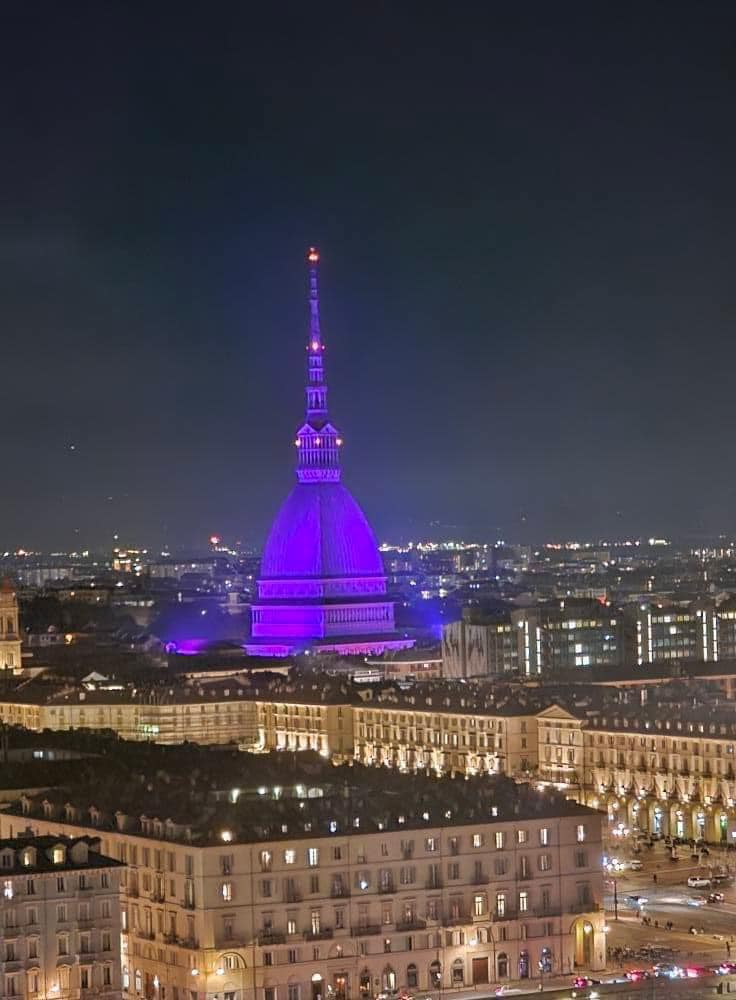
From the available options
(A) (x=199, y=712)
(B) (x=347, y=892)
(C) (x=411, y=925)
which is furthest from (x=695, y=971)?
(A) (x=199, y=712)

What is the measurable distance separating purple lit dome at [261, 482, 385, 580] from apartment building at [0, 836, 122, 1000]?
9743 centimetres

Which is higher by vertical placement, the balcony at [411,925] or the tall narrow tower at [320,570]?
the tall narrow tower at [320,570]

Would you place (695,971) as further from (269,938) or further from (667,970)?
(269,938)

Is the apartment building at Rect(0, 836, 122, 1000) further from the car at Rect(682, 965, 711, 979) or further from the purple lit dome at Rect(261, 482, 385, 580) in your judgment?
the purple lit dome at Rect(261, 482, 385, 580)

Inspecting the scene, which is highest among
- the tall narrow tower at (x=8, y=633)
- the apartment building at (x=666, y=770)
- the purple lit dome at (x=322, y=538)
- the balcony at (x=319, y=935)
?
the purple lit dome at (x=322, y=538)

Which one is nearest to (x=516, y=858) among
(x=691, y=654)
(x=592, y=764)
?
(x=592, y=764)

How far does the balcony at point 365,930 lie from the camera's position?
73125 mm

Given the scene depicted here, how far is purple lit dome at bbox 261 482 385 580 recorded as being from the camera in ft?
554

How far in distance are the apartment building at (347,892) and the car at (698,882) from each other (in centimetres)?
875

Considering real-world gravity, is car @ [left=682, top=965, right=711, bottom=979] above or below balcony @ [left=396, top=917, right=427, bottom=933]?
below

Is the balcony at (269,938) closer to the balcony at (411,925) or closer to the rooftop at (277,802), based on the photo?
the rooftop at (277,802)

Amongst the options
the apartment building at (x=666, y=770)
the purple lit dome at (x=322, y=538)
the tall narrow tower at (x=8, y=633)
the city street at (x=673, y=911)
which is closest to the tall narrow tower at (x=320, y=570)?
the purple lit dome at (x=322, y=538)

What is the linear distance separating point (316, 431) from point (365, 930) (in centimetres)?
9868

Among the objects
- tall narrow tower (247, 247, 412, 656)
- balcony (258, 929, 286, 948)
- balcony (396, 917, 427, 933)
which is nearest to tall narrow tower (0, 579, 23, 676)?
tall narrow tower (247, 247, 412, 656)
